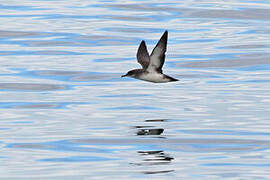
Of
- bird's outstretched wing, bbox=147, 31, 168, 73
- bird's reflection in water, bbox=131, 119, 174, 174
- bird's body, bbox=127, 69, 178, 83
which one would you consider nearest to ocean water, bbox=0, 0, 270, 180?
bird's reflection in water, bbox=131, 119, 174, 174

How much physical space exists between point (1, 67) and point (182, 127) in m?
8.42

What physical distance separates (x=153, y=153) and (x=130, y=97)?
17.8 ft

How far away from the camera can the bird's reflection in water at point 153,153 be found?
1611cm

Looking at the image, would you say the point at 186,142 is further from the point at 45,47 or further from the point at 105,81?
the point at 45,47

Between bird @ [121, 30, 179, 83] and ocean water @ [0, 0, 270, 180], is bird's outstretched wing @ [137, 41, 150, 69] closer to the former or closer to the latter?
bird @ [121, 30, 179, 83]

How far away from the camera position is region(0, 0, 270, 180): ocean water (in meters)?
16.3

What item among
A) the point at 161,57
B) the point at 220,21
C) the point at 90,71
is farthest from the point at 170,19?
the point at 161,57

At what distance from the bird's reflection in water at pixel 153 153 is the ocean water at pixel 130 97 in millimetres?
20

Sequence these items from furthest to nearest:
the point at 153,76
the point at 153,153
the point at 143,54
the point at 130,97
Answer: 1. the point at 130,97
2. the point at 143,54
3. the point at 153,76
4. the point at 153,153

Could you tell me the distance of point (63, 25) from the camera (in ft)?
115

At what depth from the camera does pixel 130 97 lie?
22.4 meters

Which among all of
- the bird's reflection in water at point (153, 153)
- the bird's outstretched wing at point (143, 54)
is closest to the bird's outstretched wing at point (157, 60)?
the bird's outstretched wing at point (143, 54)

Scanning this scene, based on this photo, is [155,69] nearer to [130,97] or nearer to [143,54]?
[143,54]

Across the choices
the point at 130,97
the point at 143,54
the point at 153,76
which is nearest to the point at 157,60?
the point at 153,76
